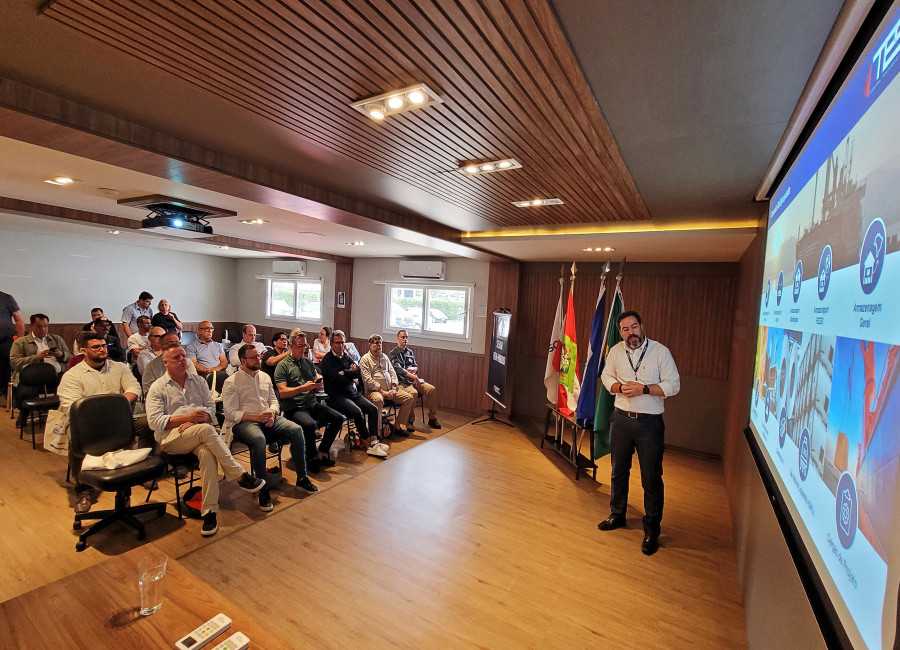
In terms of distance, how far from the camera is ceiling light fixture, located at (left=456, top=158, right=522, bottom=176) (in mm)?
2477

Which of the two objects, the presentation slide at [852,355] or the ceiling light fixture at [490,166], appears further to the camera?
the ceiling light fixture at [490,166]

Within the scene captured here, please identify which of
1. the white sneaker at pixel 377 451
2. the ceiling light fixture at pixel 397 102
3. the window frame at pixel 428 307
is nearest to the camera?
the ceiling light fixture at pixel 397 102

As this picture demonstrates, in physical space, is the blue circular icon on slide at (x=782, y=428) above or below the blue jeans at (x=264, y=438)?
above

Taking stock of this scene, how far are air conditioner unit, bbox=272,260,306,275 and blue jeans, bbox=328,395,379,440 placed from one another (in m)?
4.99

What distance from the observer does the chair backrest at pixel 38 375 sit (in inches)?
176

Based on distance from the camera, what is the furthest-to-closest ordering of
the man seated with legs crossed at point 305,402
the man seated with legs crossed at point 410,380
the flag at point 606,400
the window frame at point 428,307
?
the window frame at point 428,307 < the man seated with legs crossed at point 410,380 < the man seated with legs crossed at point 305,402 < the flag at point 606,400

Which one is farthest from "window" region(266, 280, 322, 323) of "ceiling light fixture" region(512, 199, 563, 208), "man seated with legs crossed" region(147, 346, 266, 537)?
"ceiling light fixture" region(512, 199, 563, 208)

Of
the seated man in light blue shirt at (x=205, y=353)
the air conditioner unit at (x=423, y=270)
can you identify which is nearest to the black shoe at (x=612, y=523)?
the seated man in light blue shirt at (x=205, y=353)

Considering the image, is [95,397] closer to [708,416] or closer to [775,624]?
[775,624]

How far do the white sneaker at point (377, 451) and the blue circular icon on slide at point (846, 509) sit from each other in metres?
4.13

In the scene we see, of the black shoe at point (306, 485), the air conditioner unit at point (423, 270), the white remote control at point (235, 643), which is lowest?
the black shoe at point (306, 485)

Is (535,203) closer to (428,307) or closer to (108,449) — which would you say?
(108,449)

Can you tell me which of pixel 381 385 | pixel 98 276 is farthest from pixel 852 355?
pixel 98 276

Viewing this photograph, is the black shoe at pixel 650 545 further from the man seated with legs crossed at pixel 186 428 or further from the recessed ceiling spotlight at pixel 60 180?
the recessed ceiling spotlight at pixel 60 180
